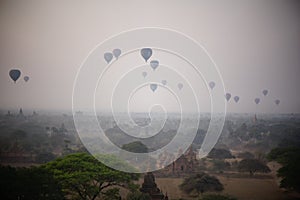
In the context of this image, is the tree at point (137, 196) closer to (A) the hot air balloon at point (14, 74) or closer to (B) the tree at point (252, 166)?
(B) the tree at point (252, 166)

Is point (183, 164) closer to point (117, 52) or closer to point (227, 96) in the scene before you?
point (227, 96)

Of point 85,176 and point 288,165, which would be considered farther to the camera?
point 288,165

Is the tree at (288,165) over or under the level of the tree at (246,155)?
under

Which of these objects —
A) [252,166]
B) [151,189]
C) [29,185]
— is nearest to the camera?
[29,185]

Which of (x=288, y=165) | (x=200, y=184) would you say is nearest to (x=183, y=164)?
(x=200, y=184)

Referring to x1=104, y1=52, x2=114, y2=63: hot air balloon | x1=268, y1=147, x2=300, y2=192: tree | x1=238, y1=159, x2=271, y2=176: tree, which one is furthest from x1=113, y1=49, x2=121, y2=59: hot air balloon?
x1=268, y1=147, x2=300, y2=192: tree

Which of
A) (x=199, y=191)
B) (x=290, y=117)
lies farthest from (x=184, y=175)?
(x=290, y=117)

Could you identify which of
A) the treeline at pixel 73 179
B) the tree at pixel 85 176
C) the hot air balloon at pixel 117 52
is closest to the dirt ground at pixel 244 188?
the treeline at pixel 73 179
